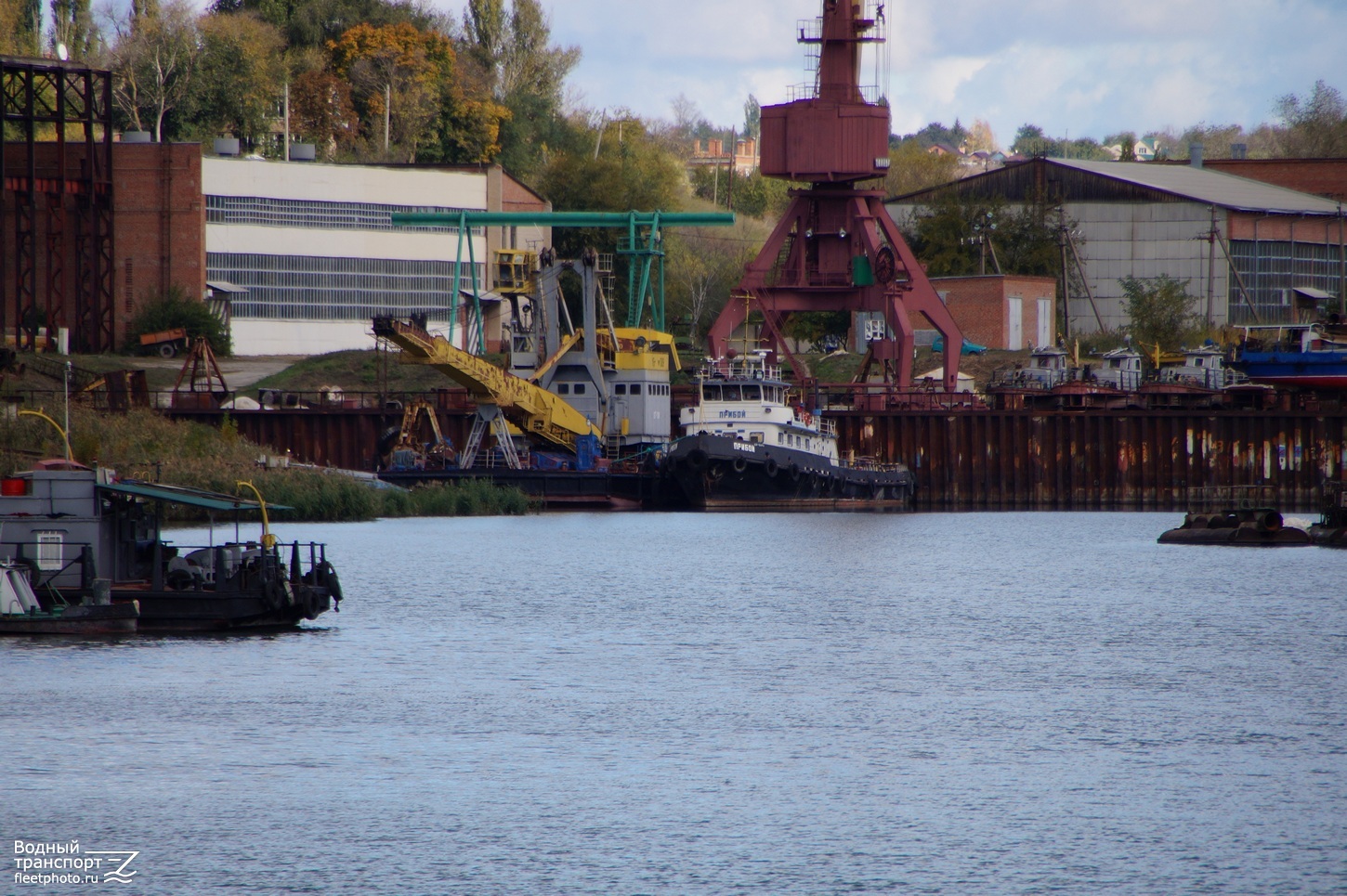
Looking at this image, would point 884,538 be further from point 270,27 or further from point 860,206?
point 270,27

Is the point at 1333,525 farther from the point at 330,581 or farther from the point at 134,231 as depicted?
the point at 134,231

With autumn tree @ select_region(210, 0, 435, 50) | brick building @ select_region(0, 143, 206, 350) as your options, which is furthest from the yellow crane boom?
autumn tree @ select_region(210, 0, 435, 50)

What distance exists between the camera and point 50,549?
94.8 feet

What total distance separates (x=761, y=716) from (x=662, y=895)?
8373 mm

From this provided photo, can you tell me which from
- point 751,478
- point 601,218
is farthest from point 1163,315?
point 751,478

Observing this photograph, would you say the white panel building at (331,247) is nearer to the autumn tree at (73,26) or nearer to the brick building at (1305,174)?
the autumn tree at (73,26)

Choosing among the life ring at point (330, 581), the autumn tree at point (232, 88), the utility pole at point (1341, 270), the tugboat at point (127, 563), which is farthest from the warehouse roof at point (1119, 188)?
the tugboat at point (127, 563)

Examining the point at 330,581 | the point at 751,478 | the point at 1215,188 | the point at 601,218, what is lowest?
the point at 330,581

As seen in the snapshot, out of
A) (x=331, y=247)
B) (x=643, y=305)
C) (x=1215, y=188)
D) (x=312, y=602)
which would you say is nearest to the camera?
(x=312, y=602)

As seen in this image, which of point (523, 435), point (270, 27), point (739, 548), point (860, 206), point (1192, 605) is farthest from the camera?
point (270, 27)

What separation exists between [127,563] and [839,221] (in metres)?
49.6

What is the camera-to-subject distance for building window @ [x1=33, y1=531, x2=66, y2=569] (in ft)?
94.2

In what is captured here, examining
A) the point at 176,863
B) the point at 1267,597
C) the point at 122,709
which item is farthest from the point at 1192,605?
the point at 176,863

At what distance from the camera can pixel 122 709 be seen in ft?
79.2
